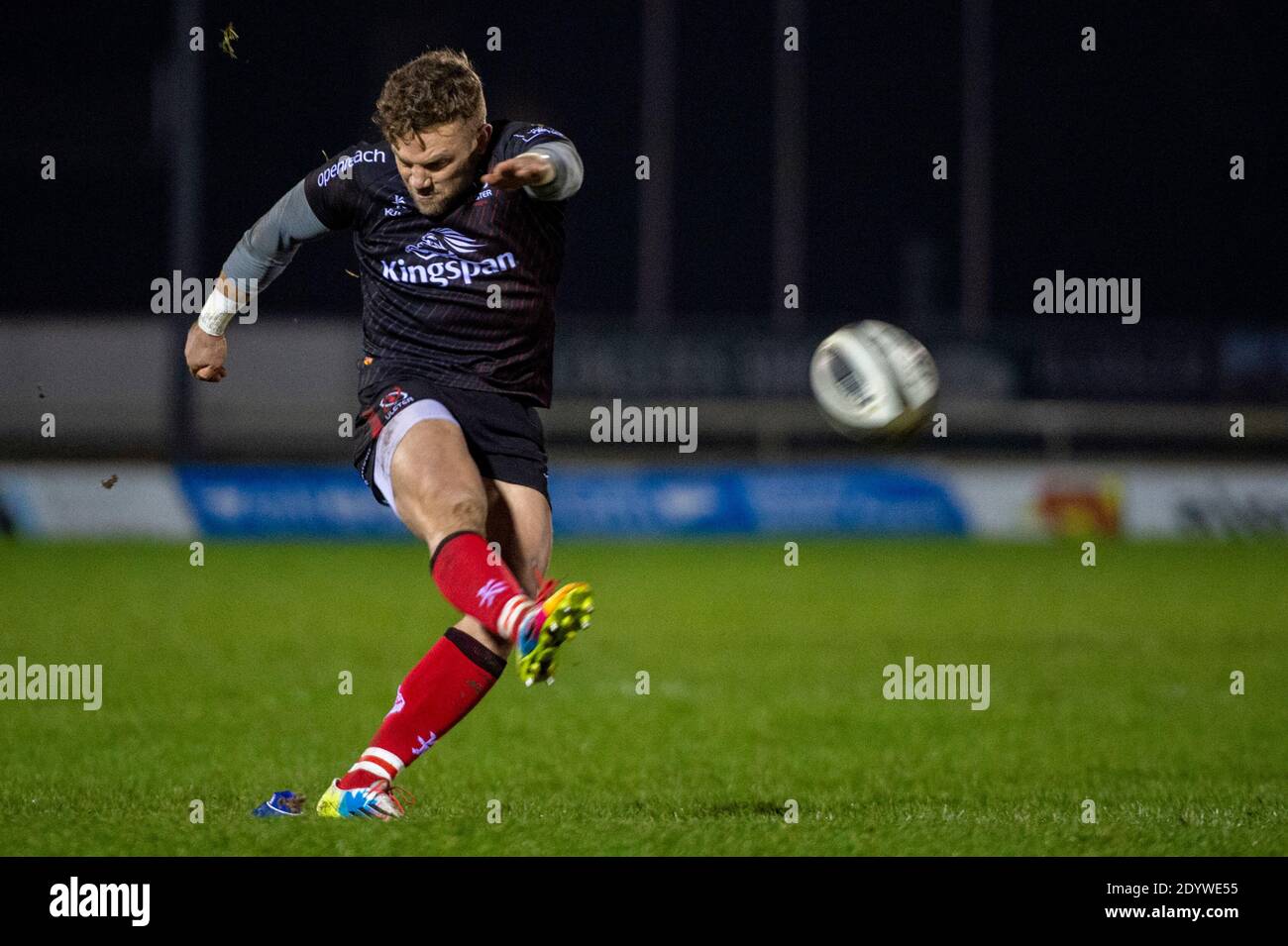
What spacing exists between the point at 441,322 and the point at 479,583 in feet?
3.46

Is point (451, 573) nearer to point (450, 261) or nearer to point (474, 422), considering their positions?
point (474, 422)

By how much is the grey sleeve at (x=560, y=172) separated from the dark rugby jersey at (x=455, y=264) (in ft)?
0.47

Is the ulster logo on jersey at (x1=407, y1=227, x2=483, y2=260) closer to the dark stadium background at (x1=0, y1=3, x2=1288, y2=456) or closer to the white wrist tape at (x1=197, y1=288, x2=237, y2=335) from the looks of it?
the white wrist tape at (x1=197, y1=288, x2=237, y2=335)

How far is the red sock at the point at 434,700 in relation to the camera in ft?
16.8

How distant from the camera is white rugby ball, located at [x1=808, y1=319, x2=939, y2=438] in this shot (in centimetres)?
555

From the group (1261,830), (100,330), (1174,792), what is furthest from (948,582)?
(100,330)

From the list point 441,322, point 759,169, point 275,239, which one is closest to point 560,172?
point 441,322

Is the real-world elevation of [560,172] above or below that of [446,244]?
above

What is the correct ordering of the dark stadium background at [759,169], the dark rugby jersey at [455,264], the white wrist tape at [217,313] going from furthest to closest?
the dark stadium background at [759,169], the white wrist tape at [217,313], the dark rugby jersey at [455,264]

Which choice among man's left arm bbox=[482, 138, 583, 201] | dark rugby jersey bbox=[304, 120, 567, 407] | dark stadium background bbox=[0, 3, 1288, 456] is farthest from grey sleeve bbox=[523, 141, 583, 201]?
dark stadium background bbox=[0, 3, 1288, 456]

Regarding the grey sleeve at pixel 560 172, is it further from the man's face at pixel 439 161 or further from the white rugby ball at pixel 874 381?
the white rugby ball at pixel 874 381

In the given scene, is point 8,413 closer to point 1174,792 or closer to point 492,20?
point 492,20

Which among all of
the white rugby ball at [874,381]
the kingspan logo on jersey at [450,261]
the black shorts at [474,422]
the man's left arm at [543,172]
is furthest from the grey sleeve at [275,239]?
the white rugby ball at [874,381]

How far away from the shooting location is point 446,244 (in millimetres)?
5234
